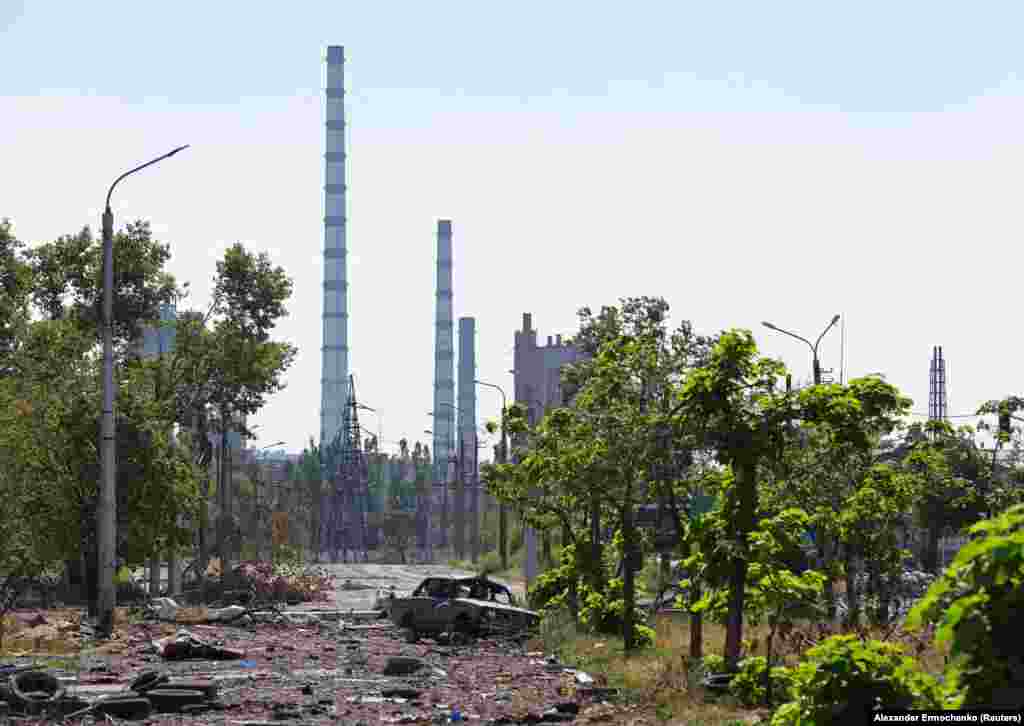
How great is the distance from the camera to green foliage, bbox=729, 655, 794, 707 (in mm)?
16172

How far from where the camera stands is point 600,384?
2667 centimetres

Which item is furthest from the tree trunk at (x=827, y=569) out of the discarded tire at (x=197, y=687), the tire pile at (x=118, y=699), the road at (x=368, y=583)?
the road at (x=368, y=583)

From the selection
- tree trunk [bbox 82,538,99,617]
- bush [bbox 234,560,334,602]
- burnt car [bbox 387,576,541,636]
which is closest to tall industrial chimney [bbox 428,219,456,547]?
bush [bbox 234,560,334,602]

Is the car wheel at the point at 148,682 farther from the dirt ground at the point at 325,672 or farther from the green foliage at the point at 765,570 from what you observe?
the green foliage at the point at 765,570

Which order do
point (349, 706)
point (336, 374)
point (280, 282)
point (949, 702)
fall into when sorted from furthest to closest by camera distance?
point (336, 374), point (280, 282), point (349, 706), point (949, 702)

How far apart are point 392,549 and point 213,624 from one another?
96.2 metres

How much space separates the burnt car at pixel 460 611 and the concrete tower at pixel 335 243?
11466cm

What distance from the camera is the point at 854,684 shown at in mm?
9578

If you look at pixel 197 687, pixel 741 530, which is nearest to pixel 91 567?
pixel 197 687

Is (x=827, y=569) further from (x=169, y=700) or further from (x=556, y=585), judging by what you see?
(x=169, y=700)

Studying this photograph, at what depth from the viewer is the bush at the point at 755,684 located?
16.2 meters

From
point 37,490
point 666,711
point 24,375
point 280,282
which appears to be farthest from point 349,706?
point 280,282

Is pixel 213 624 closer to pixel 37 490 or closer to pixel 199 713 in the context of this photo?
pixel 37 490

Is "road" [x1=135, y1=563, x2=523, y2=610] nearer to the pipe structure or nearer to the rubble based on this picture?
the rubble
